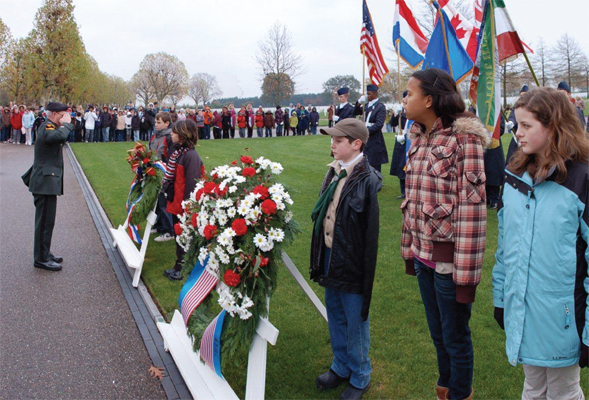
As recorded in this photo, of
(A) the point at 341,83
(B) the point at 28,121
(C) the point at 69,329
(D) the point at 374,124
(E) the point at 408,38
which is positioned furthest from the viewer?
(A) the point at 341,83

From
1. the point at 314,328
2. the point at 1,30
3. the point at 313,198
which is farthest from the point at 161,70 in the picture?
the point at 314,328

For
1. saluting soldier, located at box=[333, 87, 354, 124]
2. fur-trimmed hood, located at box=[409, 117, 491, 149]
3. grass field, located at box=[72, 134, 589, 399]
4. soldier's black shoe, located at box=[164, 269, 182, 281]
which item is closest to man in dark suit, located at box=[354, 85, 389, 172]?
saluting soldier, located at box=[333, 87, 354, 124]

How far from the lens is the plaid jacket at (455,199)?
9.59ft

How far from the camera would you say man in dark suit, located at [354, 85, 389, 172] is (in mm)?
10500

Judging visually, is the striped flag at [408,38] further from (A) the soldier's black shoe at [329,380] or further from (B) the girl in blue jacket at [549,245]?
(B) the girl in blue jacket at [549,245]

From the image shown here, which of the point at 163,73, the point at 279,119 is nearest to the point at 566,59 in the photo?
the point at 279,119

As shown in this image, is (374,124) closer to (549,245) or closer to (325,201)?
(325,201)

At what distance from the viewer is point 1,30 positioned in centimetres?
4147

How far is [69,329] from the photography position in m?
5.24

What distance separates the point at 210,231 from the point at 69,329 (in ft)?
8.59

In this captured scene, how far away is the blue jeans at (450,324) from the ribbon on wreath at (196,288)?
64.9 inches

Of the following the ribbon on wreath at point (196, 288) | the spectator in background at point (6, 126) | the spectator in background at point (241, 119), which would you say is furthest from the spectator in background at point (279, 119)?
the ribbon on wreath at point (196, 288)

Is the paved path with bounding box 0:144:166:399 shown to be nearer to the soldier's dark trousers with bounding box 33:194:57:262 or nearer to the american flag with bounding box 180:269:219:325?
the soldier's dark trousers with bounding box 33:194:57:262

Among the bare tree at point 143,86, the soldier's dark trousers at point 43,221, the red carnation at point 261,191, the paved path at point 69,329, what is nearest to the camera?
the red carnation at point 261,191
